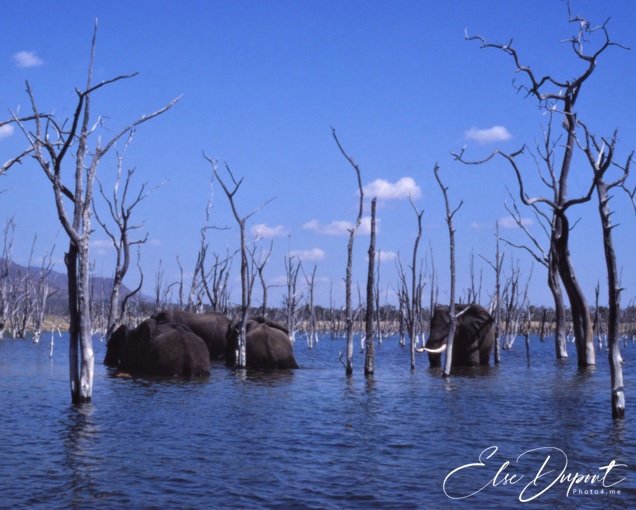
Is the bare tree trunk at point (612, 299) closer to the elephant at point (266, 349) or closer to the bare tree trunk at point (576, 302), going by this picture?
the bare tree trunk at point (576, 302)

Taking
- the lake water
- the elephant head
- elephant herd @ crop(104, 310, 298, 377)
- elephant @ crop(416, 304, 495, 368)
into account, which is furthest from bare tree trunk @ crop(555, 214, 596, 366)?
the elephant head

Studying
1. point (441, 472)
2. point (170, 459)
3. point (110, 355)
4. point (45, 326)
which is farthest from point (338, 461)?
point (45, 326)

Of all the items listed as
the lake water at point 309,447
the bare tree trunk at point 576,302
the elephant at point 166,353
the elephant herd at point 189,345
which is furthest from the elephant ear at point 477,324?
the elephant at point 166,353

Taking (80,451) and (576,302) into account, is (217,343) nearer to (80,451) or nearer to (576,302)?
(576,302)

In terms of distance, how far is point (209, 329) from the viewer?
30.2 metres

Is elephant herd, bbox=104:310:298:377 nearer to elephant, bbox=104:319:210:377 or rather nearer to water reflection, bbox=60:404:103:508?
elephant, bbox=104:319:210:377

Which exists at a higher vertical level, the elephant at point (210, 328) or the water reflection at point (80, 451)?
the elephant at point (210, 328)

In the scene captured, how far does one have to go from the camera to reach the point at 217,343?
30.3m

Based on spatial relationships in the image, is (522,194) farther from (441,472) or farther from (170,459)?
(170,459)

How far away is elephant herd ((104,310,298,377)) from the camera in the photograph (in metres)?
22.1

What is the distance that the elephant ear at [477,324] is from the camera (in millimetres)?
28422

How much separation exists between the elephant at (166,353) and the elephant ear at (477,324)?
10270mm

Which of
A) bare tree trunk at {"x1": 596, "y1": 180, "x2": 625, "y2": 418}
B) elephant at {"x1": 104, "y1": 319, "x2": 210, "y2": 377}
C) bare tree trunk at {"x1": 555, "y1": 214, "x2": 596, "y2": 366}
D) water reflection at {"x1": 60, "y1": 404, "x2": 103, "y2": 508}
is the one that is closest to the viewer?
water reflection at {"x1": 60, "y1": 404, "x2": 103, "y2": 508}

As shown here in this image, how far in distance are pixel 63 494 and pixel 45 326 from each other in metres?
71.1
